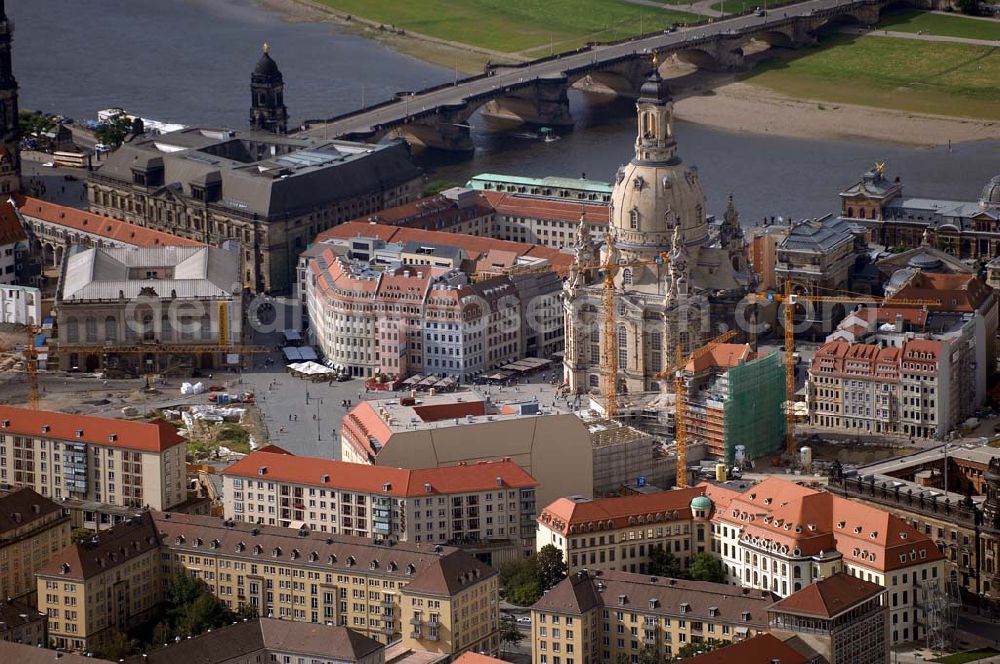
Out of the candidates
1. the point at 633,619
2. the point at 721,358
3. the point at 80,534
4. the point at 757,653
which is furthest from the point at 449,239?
the point at 757,653

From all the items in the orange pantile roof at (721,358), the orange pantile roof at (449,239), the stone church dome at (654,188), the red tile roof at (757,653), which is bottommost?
the red tile roof at (757,653)

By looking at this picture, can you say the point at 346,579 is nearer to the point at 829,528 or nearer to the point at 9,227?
the point at 829,528

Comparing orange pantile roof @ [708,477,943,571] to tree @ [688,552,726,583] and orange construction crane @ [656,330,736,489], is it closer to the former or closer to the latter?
tree @ [688,552,726,583]

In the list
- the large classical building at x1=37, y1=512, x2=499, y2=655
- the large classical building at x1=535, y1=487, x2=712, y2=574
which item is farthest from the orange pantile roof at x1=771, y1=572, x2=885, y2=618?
the large classical building at x1=535, y1=487, x2=712, y2=574

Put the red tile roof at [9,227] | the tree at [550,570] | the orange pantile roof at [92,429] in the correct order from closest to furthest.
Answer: the tree at [550,570], the orange pantile roof at [92,429], the red tile roof at [9,227]

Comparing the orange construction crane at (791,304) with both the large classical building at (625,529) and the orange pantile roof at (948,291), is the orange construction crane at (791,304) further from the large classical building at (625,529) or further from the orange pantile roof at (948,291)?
the large classical building at (625,529)

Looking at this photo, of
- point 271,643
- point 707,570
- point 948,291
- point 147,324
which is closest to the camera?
point 271,643

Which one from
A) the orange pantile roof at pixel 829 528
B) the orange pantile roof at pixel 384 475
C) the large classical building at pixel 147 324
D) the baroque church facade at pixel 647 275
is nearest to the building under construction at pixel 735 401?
the baroque church facade at pixel 647 275
